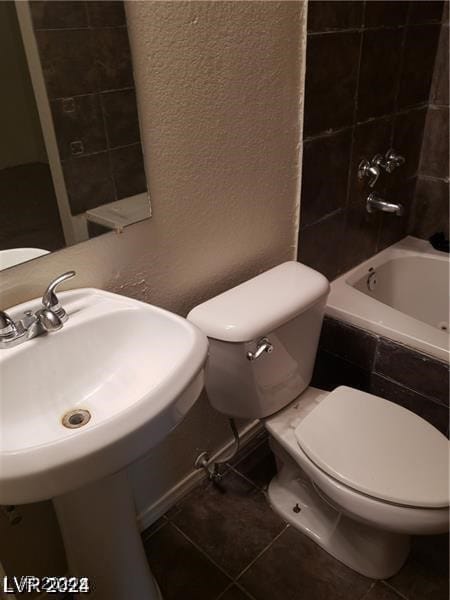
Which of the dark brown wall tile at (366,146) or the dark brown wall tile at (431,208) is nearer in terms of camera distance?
the dark brown wall tile at (366,146)

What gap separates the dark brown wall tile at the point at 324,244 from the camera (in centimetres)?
159

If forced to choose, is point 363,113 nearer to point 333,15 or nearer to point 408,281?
point 333,15

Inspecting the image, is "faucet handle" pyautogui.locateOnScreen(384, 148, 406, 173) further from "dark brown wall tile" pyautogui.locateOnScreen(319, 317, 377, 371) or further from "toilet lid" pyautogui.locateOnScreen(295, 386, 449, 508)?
"toilet lid" pyautogui.locateOnScreen(295, 386, 449, 508)

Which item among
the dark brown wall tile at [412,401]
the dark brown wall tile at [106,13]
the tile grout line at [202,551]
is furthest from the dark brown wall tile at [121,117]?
the tile grout line at [202,551]

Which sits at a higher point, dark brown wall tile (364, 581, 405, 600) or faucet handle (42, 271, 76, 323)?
faucet handle (42, 271, 76, 323)

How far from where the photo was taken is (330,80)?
4.55ft

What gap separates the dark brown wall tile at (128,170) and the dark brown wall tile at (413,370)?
2.95 ft

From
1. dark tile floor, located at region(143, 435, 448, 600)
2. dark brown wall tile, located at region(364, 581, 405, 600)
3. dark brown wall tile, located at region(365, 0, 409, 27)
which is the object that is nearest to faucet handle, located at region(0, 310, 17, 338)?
dark tile floor, located at region(143, 435, 448, 600)

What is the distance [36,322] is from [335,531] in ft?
3.54

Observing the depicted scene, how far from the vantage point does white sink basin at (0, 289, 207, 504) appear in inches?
26.3

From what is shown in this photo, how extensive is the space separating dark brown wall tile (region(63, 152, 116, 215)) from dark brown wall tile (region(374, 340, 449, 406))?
3.15ft

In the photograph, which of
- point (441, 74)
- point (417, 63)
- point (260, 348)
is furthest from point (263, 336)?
point (441, 74)

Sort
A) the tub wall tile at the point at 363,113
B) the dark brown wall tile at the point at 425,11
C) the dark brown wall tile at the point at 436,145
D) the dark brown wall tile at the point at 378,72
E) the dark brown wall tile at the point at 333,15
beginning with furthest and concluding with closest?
1. the dark brown wall tile at the point at 436,145
2. the dark brown wall tile at the point at 425,11
3. the dark brown wall tile at the point at 378,72
4. the tub wall tile at the point at 363,113
5. the dark brown wall tile at the point at 333,15

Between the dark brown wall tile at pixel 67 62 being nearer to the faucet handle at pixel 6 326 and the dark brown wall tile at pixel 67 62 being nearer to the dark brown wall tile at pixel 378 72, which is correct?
the faucet handle at pixel 6 326
